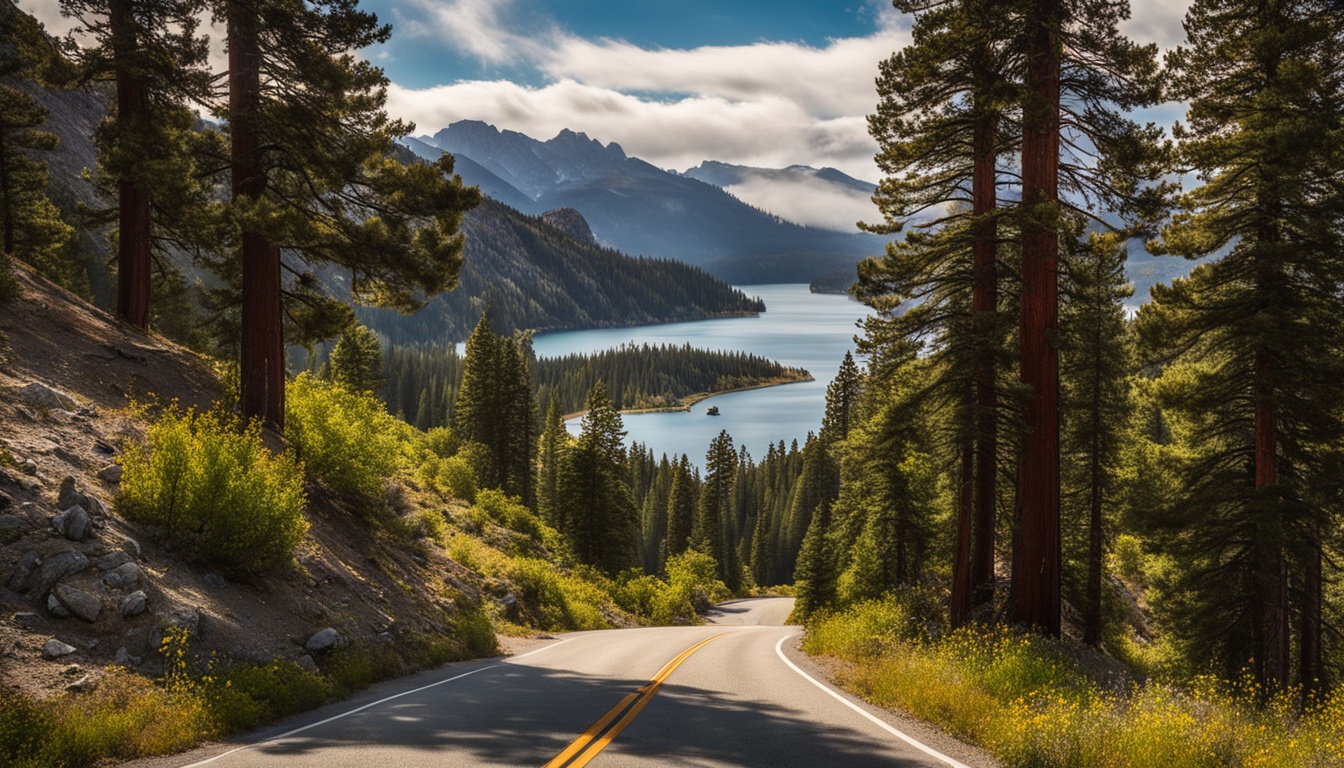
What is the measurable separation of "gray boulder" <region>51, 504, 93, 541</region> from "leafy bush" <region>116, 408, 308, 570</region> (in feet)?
3.85

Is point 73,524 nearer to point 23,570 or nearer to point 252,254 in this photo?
point 23,570

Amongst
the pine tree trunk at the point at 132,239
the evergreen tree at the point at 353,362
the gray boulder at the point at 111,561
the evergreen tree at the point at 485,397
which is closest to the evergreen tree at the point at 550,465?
the evergreen tree at the point at 485,397

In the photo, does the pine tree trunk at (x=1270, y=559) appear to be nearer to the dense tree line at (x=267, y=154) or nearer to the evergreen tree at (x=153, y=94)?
the dense tree line at (x=267, y=154)

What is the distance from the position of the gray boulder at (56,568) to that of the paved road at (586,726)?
3.01 m

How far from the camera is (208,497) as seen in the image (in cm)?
1028

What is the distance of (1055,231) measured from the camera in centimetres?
1220

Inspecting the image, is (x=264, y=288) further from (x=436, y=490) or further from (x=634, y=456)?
(x=634, y=456)

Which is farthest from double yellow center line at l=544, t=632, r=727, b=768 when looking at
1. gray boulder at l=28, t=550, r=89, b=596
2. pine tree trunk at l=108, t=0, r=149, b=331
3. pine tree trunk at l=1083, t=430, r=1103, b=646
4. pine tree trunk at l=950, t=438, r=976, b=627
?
pine tree trunk at l=1083, t=430, r=1103, b=646

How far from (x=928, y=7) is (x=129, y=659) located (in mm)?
15880

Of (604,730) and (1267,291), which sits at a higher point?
(1267,291)

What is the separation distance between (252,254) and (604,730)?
12.5 meters

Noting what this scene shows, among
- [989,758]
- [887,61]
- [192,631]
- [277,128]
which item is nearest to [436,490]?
[277,128]

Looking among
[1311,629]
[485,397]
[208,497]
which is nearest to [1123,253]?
[1311,629]

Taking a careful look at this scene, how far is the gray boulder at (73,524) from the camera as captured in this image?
8500 millimetres
